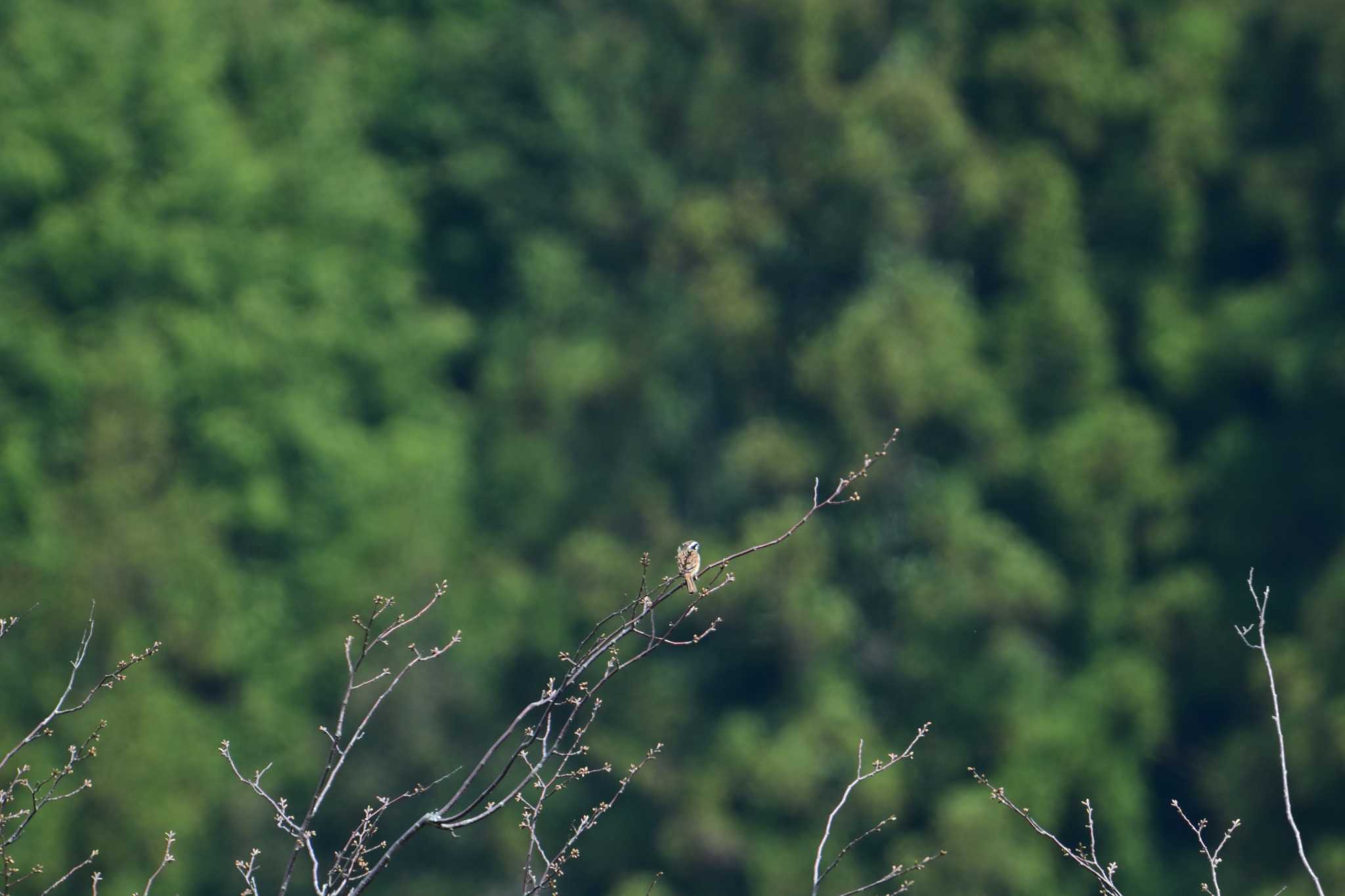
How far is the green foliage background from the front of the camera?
37.3 ft

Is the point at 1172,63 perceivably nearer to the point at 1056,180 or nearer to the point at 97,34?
the point at 1056,180

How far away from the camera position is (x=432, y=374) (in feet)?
51.9

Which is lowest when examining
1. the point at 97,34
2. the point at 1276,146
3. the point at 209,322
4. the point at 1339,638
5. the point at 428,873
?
the point at 1339,638

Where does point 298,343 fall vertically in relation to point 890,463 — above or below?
above

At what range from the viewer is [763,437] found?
12.0 meters

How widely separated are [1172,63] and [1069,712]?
15.6ft

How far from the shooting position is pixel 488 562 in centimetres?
1404

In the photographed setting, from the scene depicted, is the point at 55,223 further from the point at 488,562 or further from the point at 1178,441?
the point at 1178,441

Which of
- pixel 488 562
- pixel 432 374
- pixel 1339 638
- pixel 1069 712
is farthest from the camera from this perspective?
pixel 432 374

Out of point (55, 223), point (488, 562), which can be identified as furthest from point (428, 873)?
point (55, 223)

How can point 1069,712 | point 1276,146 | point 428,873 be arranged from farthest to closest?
1. point 428,873
2. point 1276,146
3. point 1069,712

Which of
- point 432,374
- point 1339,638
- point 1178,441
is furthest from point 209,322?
point 1339,638

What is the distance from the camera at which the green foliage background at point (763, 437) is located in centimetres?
1137

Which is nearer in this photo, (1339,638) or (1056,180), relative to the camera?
(1339,638)
